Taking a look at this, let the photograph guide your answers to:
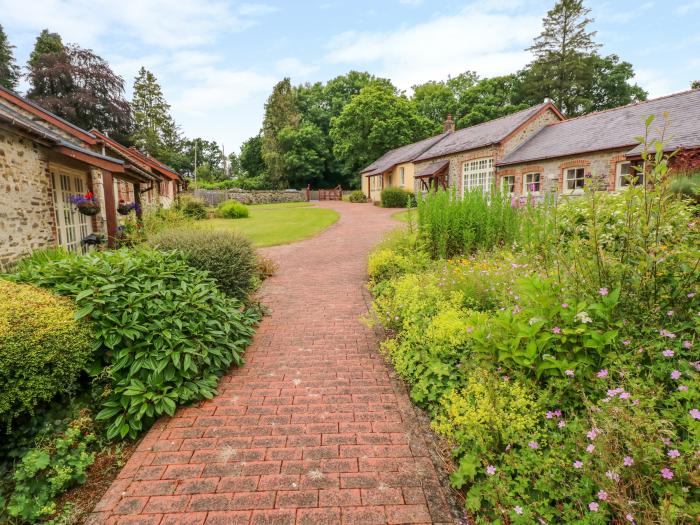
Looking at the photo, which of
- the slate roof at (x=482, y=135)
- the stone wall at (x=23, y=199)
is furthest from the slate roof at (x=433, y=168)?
the stone wall at (x=23, y=199)

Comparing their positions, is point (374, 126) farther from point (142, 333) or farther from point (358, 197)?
point (142, 333)

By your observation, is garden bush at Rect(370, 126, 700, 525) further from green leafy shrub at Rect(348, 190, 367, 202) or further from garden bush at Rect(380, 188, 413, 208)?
green leafy shrub at Rect(348, 190, 367, 202)

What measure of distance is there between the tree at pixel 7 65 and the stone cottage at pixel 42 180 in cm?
3386

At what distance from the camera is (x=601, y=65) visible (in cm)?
3894

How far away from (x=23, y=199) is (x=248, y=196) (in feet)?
96.5

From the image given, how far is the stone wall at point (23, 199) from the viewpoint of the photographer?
6148 mm

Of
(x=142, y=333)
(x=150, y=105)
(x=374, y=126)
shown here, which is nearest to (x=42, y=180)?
(x=142, y=333)

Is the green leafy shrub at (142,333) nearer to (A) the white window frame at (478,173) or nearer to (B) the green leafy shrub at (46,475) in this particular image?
(B) the green leafy shrub at (46,475)

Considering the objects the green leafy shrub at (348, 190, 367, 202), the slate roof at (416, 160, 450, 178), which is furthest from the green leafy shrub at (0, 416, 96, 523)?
the green leafy shrub at (348, 190, 367, 202)

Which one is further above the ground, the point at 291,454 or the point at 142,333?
the point at 142,333

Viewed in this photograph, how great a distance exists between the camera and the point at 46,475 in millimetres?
2709

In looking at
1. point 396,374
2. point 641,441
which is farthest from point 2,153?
point 641,441

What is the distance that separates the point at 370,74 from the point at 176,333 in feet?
172

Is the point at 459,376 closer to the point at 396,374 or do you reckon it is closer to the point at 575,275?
the point at 396,374
